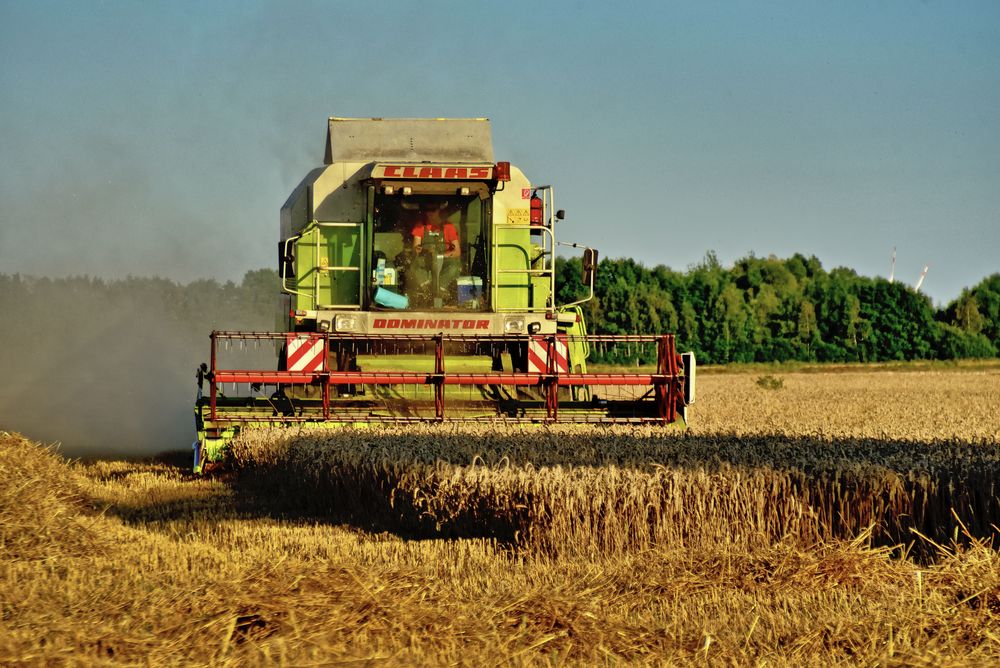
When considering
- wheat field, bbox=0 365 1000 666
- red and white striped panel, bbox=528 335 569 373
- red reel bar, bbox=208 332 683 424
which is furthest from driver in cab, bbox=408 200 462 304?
wheat field, bbox=0 365 1000 666

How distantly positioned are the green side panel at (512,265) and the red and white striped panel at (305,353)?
215 cm

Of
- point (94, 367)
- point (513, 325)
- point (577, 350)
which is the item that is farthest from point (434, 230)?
point (94, 367)

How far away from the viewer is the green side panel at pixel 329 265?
13750 mm

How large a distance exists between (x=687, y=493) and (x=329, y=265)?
720cm

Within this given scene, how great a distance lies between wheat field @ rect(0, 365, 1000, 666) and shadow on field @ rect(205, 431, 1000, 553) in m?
0.02

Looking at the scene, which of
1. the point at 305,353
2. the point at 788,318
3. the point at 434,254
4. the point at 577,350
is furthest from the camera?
the point at 788,318

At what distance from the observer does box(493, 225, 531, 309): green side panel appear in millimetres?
13836

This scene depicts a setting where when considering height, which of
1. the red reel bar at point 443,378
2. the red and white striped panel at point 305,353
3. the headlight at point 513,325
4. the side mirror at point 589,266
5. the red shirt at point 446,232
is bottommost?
the red reel bar at point 443,378

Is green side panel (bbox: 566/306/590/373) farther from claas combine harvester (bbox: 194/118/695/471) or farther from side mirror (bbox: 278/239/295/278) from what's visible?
side mirror (bbox: 278/239/295/278)

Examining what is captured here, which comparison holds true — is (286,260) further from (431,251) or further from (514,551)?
(514,551)

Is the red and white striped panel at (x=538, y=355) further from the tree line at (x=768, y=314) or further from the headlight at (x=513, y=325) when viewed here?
the tree line at (x=768, y=314)

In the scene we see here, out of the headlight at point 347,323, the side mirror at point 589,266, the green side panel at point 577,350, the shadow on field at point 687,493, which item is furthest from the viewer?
the green side panel at point 577,350

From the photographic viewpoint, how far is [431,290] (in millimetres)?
13656

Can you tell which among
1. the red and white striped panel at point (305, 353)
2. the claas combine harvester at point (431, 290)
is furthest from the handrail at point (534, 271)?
the red and white striped panel at point (305, 353)
